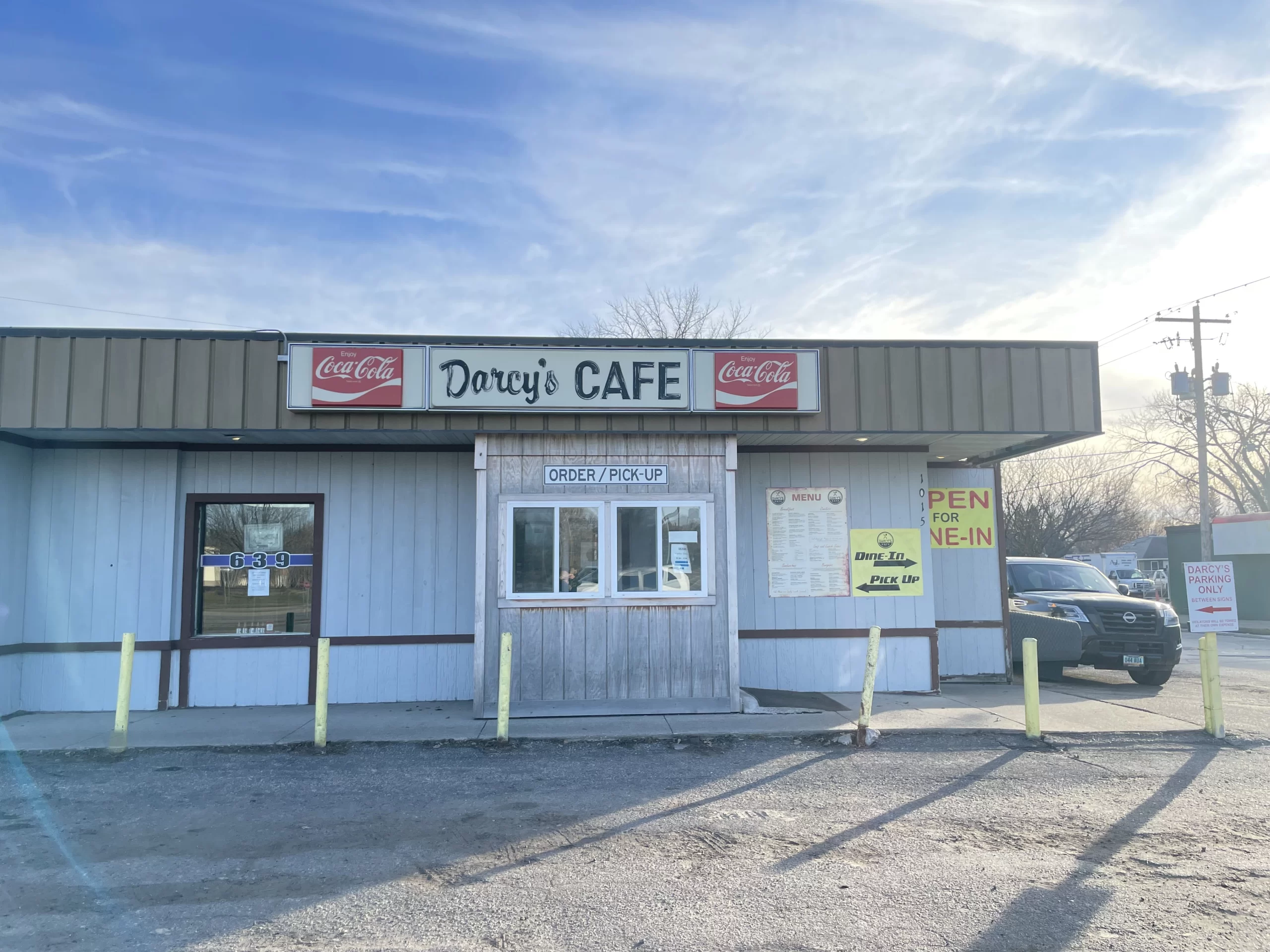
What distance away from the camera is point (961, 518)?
12.8m

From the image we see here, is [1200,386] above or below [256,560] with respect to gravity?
above

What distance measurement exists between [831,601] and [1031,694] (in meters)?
3.05

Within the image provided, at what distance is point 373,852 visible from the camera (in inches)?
224

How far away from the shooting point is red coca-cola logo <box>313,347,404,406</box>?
30.1ft

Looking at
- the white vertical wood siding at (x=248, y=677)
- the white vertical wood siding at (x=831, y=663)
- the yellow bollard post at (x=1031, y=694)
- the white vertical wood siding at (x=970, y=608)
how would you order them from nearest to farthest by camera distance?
the yellow bollard post at (x=1031, y=694) → the white vertical wood siding at (x=248, y=677) → the white vertical wood siding at (x=831, y=663) → the white vertical wood siding at (x=970, y=608)

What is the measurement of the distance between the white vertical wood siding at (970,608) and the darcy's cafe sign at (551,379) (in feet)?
14.8

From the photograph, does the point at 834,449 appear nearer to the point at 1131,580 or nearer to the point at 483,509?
the point at 483,509

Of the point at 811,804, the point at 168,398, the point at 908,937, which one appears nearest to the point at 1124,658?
the point at 811,804

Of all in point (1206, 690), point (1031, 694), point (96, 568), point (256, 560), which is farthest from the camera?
point (256, 560)

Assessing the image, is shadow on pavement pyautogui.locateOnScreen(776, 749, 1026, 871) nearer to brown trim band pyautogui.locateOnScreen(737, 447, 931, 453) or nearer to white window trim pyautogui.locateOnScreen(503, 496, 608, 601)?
white window trim pyautogui.locateOnScreen(503, 496, 608, 601)

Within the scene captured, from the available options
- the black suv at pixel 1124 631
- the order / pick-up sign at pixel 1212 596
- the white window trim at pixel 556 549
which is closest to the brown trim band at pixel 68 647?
the white window trim at pixel 556 549

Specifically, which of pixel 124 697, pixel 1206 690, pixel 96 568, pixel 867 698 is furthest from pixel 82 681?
pixel 1206 690

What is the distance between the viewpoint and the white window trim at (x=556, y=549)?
9.72m

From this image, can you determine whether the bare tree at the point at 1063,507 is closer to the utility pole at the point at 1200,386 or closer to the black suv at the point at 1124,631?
the utility pole at the point at 1200,386
